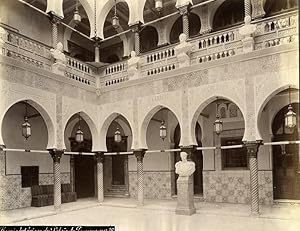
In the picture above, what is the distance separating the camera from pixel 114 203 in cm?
1293

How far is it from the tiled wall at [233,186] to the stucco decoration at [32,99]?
596cm

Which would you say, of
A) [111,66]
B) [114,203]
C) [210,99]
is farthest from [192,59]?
[114,203]

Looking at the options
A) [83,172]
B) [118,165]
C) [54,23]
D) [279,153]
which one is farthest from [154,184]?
[54,23]

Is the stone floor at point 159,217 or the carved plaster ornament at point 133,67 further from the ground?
the carved plaster ornament at point 133,67

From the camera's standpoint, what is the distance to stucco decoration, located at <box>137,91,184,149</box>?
11.3 metres

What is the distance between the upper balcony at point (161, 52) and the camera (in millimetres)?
9688

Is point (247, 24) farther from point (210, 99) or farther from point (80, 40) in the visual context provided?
point (80, 40)

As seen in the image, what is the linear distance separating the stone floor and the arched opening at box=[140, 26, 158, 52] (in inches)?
285

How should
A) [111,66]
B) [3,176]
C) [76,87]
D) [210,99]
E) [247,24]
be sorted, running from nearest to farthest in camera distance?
[247,24]
[210,99]
[3,176]
[76,87]
[111,66]

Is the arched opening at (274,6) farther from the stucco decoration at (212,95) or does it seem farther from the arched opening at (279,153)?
the stucco decoration at (212,95)

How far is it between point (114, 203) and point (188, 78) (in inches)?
218

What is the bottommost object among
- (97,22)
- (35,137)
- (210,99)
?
(35,137)

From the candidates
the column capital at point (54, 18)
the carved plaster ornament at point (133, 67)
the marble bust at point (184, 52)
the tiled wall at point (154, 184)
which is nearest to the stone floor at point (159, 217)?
the tiled wall at point (154, 184)

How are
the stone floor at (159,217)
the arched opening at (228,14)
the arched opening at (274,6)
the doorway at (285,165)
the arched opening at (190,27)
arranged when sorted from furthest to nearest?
the arched opening at (190,27) < the arched opening at (228,14) < the arched opening at (274,6) < the doorway at (285,165) < the stone floor at (159,217)
